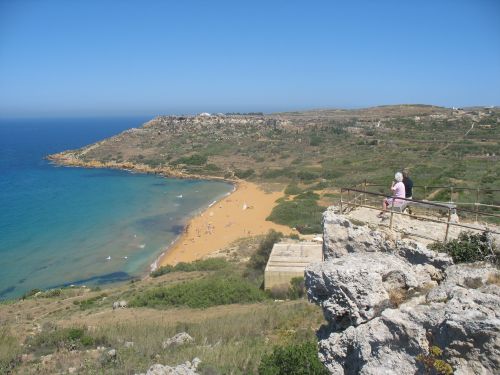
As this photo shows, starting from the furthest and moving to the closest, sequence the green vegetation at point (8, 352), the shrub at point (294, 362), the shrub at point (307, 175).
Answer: the shrub at point (307, 175) < the green vegetation at point (8, 352) < the shrub at point (294, 362)

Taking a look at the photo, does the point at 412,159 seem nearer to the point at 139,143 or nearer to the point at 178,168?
the point at 178,168

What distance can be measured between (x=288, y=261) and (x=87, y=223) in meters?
25.8

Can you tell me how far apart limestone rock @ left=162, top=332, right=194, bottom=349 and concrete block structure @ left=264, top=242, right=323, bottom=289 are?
625 cm

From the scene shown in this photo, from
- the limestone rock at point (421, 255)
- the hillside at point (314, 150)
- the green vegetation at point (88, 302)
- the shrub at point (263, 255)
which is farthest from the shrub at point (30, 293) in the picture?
the hillside at point (314, 150)

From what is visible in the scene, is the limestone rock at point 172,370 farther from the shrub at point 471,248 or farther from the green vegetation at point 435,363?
the shrub at point 471,248

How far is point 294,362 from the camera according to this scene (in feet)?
26.0

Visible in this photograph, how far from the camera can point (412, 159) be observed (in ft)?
171

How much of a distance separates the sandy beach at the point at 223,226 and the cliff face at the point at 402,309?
20.9 metres

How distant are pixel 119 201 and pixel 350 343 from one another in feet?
139

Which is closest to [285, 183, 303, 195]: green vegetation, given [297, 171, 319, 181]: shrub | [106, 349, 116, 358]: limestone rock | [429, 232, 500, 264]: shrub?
[297, 171, 319, 181]: shrub

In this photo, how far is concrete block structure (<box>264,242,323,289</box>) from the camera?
17.1m

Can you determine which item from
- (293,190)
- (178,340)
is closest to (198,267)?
(178,340)

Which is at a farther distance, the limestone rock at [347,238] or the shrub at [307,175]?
the shrub at [307,175]

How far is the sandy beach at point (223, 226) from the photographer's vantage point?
29.4 m
